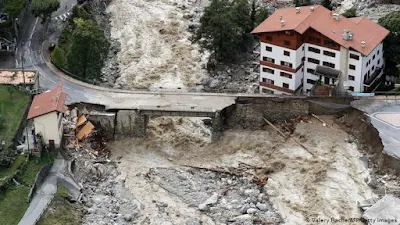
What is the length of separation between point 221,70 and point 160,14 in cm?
1811

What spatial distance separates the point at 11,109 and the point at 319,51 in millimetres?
27458

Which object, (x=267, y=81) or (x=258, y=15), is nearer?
(x=267, y=81)

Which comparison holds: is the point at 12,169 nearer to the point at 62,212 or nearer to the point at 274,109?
the point at 62,212

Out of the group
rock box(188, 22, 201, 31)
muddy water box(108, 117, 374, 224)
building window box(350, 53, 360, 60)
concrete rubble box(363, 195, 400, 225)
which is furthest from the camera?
rock box(188, 22, 201, 31)

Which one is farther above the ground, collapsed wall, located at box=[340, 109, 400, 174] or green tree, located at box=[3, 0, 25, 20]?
green tree, located at box=[3, 0, 25, 20]

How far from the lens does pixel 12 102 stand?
6412cm

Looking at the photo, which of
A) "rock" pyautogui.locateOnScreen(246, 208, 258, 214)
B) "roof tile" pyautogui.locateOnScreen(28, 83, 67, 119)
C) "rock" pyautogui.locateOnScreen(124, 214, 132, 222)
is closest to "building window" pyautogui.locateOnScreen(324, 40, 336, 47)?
"rock" pyautogui.locateOnScreen(246, 208, 258, 214)

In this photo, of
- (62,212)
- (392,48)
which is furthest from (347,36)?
(62,212)

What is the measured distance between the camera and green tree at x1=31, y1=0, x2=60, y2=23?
77438 millimetres

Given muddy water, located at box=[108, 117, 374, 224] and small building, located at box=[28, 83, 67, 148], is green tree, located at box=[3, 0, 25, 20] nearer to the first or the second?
small building, located at box=[28, 83, 67, 148]

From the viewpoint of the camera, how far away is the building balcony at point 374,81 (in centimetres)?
6606

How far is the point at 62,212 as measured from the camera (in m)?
52.7

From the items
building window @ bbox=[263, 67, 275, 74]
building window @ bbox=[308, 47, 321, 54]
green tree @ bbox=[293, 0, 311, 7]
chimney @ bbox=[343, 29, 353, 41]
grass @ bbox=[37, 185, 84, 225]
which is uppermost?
green tree @ bbox=[293, 0, 311, 7]

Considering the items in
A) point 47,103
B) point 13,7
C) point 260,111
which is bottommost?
point 260,111
